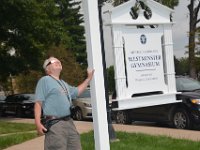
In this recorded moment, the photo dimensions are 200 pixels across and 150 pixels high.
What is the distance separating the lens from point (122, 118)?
1706 centimetres

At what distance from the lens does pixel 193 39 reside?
122 ft

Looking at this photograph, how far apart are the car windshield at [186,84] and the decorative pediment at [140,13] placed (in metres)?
6.27

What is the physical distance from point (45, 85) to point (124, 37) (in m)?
2.61

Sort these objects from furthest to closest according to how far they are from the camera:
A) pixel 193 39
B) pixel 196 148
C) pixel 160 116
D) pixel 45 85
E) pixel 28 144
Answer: pixel 193 39
pixel 160 116
pixel 28 144
pixel 196 148
pixel 45 85

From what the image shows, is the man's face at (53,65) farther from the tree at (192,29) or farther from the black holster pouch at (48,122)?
the tree at (192,29)

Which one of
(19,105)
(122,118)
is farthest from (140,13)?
(19,105)

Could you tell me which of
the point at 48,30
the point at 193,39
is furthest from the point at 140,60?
the point at 193,39

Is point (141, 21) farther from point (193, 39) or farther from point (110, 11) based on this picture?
point (193, 39)

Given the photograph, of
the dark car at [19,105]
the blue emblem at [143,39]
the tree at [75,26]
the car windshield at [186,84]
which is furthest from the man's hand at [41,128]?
the tree at [75,26]

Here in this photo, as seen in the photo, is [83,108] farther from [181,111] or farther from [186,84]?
[181,111]

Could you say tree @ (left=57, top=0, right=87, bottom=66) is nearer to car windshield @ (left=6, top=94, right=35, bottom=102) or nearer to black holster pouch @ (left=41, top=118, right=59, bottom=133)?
car windshield @ (left=6, top=94, right=35, bottom=102)

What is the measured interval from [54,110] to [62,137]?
1.16ft

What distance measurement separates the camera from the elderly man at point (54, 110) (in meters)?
6.12

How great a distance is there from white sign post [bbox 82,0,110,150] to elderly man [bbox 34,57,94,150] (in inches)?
13.2
